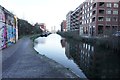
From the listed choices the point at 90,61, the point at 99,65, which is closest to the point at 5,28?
the point at 90,61

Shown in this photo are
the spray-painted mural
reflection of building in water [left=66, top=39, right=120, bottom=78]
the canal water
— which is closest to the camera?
reflection of building in water [left=66, top=39, right=120, bottom=78]

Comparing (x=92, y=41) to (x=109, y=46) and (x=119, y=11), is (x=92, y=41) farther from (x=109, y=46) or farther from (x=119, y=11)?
(x=119, y=11)

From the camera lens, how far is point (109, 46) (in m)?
38.6

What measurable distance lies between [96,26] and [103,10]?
6429 mm

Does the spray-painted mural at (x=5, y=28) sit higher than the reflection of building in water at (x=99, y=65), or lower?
higher

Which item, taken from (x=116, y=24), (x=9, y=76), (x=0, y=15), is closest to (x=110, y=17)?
(x=116, y=24)

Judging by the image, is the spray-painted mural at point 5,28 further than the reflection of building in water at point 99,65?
Yes

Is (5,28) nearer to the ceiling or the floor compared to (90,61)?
nearer to the ceiling

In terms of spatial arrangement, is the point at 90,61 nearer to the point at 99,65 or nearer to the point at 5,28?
the point at 99,65

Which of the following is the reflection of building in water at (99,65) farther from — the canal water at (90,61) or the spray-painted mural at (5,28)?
the spray-painted mural at (5,28)

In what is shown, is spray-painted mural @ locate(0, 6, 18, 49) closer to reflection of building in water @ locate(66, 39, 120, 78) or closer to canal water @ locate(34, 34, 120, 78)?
canal water @ locate(34, 34, 120, 78)

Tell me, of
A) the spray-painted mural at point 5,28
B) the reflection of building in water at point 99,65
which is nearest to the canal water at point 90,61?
the reflection of building in water at point 99,65

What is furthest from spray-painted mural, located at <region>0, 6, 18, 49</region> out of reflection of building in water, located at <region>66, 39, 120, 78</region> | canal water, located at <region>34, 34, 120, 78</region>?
reflection of building in water, located at <region>66, 39, 120, 78</region>

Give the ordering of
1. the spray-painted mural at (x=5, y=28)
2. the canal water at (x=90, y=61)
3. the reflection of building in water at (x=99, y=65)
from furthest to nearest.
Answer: the spray-painted mural at (x=5, y=28) < the canal water at (x=90, y=61) < the reflection of building in water at (x=99, y=65)
